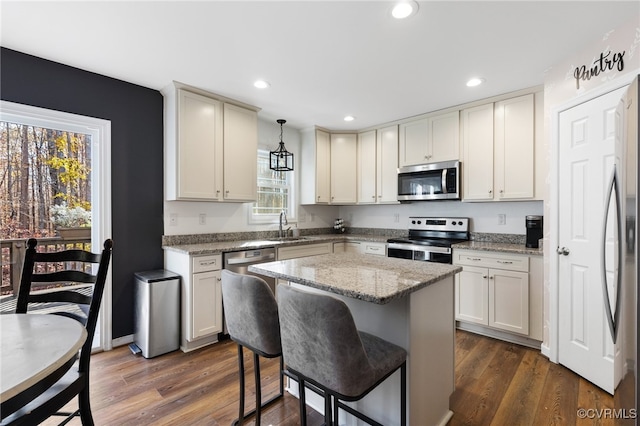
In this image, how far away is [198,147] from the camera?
3.10 meters

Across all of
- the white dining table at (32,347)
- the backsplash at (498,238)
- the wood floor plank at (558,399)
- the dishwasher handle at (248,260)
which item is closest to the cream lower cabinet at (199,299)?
the dishwasher handle at (248,260)

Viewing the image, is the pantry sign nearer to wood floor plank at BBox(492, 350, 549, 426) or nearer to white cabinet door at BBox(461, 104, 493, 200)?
white cabinet door at BBox(461, 104, 493, 200)

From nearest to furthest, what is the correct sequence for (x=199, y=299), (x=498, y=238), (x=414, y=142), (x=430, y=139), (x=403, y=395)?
(x=403, y=395)
(x=199, y=299)
(x=498, y=238)
(x=430, y=139)
(x=414, y=142)

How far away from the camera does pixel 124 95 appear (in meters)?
2.89

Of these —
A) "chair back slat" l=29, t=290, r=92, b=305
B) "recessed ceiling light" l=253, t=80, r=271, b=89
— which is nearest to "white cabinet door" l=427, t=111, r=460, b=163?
"recessed ceiling light" l=253, t=80, r=271, b=89

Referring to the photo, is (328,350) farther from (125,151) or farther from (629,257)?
(125,151)

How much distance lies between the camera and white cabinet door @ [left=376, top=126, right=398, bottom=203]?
415cm

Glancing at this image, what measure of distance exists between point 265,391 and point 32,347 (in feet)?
4.99

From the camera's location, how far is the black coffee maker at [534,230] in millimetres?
2959

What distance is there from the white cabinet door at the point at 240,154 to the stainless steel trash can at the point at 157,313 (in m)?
1.08

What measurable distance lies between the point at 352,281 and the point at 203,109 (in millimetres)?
2534

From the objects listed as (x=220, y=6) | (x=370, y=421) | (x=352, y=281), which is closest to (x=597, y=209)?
(x=352, y=281)

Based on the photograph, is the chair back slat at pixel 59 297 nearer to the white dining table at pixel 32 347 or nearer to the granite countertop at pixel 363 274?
the white dining table at pixel 32 347

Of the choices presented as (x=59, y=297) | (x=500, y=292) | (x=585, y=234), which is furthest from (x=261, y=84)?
(x=500, y=292)
